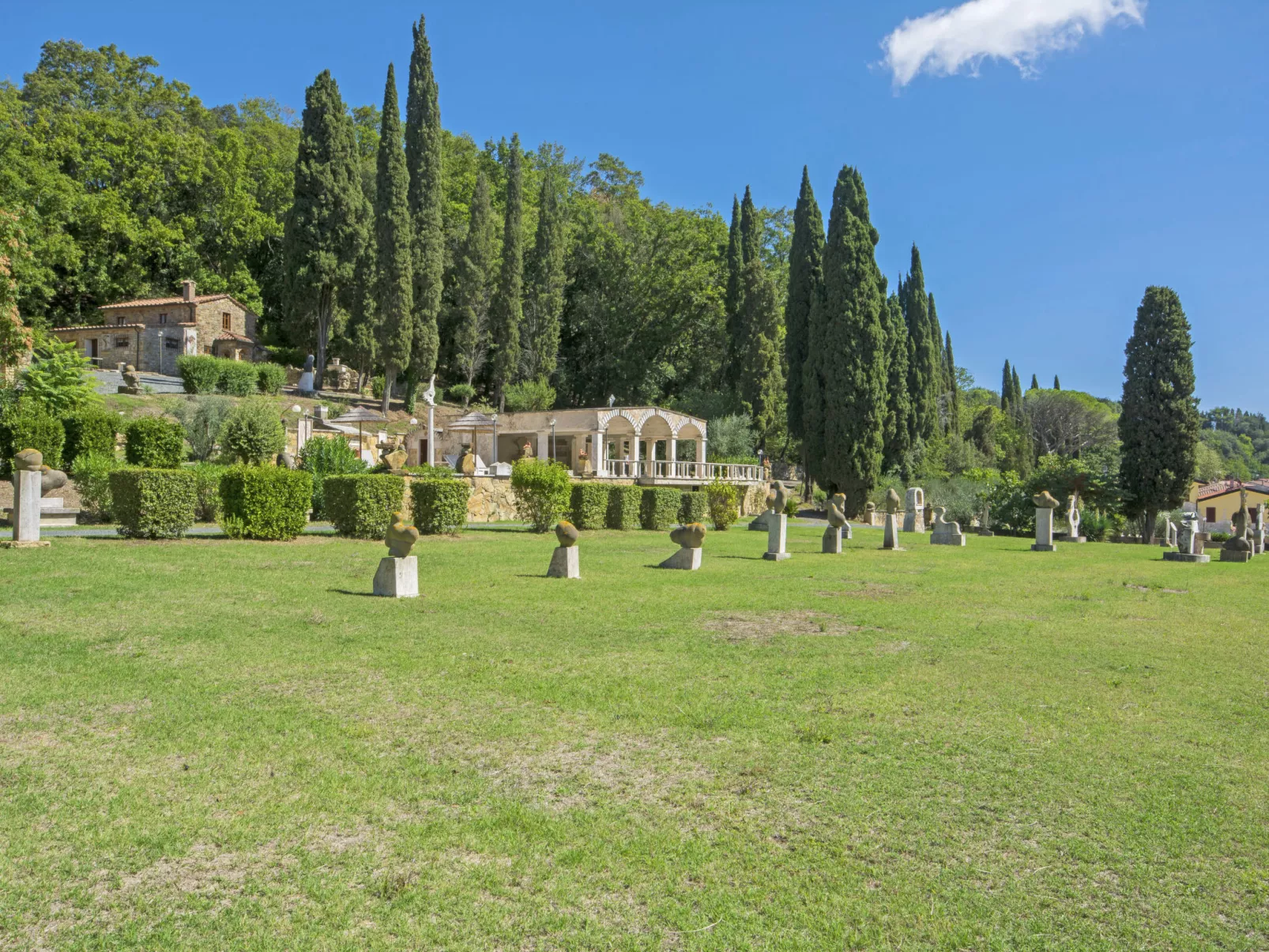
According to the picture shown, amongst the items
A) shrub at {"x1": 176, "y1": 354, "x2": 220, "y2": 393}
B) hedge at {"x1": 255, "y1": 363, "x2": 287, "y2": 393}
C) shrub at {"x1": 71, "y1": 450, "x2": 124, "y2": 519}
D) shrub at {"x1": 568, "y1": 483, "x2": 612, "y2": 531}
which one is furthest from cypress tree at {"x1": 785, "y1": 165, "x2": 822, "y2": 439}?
shrub at {"x1": 71, "y1": 450, "x2": 124, "y2": 519}

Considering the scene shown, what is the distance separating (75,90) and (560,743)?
58.9m

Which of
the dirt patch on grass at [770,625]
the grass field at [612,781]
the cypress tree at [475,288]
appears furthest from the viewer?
the cypress tree at [475,288]

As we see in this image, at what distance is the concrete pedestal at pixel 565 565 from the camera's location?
1175 cm

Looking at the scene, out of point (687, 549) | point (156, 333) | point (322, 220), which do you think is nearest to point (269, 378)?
point (322, 220)

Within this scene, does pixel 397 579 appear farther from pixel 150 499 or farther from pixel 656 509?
pixel 656 509

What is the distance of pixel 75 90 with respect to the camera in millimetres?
48719

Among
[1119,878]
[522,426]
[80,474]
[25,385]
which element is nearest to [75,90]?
[522,426]

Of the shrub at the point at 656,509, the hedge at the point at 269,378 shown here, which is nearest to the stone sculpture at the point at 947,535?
the shrub at the point at 656,509

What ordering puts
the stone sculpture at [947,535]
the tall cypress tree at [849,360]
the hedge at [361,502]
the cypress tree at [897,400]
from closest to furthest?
the hedge at [361,502] → the stone sculpture at [947,535] → the tall cypress tree at [849,360] → the cypress tree at [897,400]

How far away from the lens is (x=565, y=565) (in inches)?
463

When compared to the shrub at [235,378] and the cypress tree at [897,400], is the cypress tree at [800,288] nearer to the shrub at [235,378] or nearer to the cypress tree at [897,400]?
the cypress tree at [897,400]

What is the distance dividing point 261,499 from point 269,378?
24338mm

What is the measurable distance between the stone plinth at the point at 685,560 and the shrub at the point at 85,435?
1370cm

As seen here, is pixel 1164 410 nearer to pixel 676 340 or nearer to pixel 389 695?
pixel 676 340
